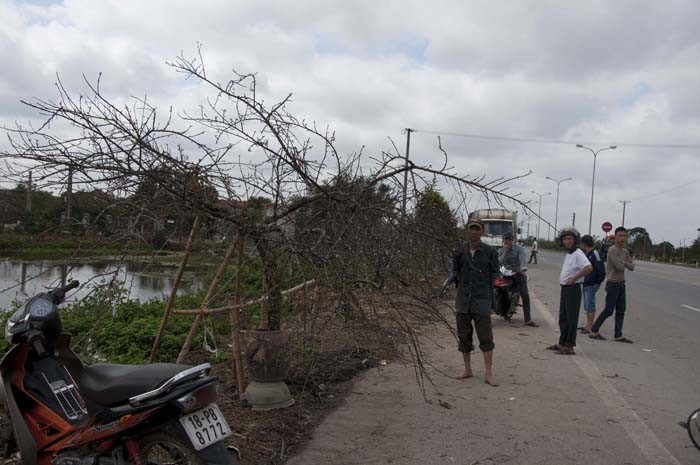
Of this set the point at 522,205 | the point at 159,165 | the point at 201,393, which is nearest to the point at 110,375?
the point at 201,393

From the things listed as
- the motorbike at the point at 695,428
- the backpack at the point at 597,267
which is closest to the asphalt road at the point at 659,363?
the motorbike at the point at 695,428

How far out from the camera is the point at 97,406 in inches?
132

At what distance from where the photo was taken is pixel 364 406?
224 inches

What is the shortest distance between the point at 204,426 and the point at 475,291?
13.5ft

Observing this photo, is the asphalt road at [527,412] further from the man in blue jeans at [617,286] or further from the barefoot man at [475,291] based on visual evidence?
the man in blue jeans at [617,286]

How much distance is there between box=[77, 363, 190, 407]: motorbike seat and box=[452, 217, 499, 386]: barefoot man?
3948 mm

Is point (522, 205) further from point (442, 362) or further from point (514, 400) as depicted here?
point (442, 362)

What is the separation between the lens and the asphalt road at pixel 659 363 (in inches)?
212

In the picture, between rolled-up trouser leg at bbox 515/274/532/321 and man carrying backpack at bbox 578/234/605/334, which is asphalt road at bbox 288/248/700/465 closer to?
man carrying backpack at bbox 578/234/605/334

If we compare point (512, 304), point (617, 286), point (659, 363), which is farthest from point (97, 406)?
point (512, 304)

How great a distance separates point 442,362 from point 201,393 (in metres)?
5.02

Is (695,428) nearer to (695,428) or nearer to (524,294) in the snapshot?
(695,428)

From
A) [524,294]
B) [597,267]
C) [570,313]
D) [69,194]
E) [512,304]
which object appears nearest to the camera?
[69,194]

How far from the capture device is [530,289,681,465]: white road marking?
450 centimetres
